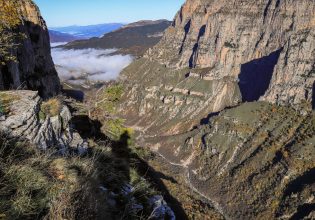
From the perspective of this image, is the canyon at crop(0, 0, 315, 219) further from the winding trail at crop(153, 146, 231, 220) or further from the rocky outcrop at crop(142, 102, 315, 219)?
the winding trail at crop(153, 146, 231, 220)

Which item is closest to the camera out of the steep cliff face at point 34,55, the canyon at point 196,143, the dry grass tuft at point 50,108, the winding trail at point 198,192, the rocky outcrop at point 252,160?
the canyon at point 196,143

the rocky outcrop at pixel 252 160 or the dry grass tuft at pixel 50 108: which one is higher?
the dry grass tuft at pixel 50 108

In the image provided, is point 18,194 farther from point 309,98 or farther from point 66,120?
point 309,98

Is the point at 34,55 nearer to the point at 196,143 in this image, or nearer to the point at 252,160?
the point at 252,160

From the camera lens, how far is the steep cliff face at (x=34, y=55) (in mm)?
50375

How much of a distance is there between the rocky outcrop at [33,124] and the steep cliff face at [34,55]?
27.2m

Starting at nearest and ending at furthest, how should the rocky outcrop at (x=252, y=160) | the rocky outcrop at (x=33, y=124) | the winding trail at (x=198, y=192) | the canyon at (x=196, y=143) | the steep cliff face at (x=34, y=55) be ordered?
the rocky outcrop at (x=33, y=124) → the canyon at (x=196, y=143) → the steep cliff face at (x=34, y=55) → the winding trail at (x=198, y=192) → the rocky outcrop at (x=252, y=160)

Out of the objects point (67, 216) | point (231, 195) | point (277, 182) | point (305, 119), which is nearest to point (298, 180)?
point (277, 182)

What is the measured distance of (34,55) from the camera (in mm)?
58094

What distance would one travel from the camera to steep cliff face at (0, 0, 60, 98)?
1983 inches

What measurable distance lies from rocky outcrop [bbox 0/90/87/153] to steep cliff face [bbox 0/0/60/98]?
27.2 metres

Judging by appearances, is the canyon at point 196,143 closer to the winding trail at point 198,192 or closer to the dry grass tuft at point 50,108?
the dry grass tuft at point 50,108

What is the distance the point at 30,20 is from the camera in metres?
61.3

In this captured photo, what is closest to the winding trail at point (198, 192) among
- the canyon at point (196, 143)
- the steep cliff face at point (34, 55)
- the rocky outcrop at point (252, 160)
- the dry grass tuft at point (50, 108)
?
the rocky outcrop at point (252, 160)
